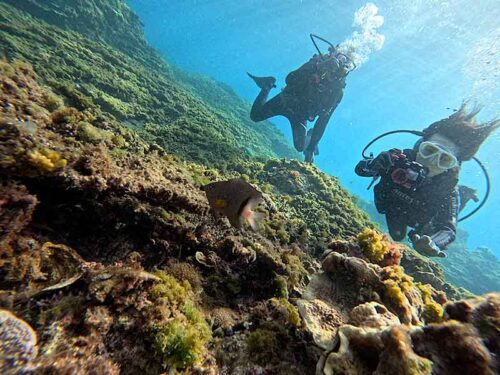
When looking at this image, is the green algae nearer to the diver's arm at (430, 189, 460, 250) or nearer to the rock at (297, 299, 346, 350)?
the rock at (297, 299, 346, 350)

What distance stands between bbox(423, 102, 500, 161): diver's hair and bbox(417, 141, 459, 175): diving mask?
880 mm

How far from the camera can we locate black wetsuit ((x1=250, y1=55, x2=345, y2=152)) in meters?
11.1

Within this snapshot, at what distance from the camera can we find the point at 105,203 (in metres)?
2.47

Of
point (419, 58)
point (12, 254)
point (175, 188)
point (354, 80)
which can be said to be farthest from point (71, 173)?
point (354, 80)

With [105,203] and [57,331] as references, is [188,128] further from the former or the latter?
[57,331]

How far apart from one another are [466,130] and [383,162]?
7.47ft

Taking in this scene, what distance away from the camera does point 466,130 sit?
20.9 feet

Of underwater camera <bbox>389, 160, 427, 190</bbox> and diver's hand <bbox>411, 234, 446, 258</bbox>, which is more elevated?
underwater camera <bbox>389, 160, 427, 190</bbox>

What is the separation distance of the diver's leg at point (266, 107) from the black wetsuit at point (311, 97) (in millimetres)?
42

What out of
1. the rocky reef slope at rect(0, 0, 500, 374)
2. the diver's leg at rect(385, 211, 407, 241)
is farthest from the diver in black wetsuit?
the rocky reef slope at rect(0, 0, 500, 374)

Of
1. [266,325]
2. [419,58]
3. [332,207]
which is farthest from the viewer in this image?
[419,58]

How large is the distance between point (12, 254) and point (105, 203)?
0.74 meters

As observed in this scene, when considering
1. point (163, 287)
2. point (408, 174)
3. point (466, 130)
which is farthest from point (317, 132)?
point (163, 287)

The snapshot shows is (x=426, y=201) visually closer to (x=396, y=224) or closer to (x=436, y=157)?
(x=396, y=224)
